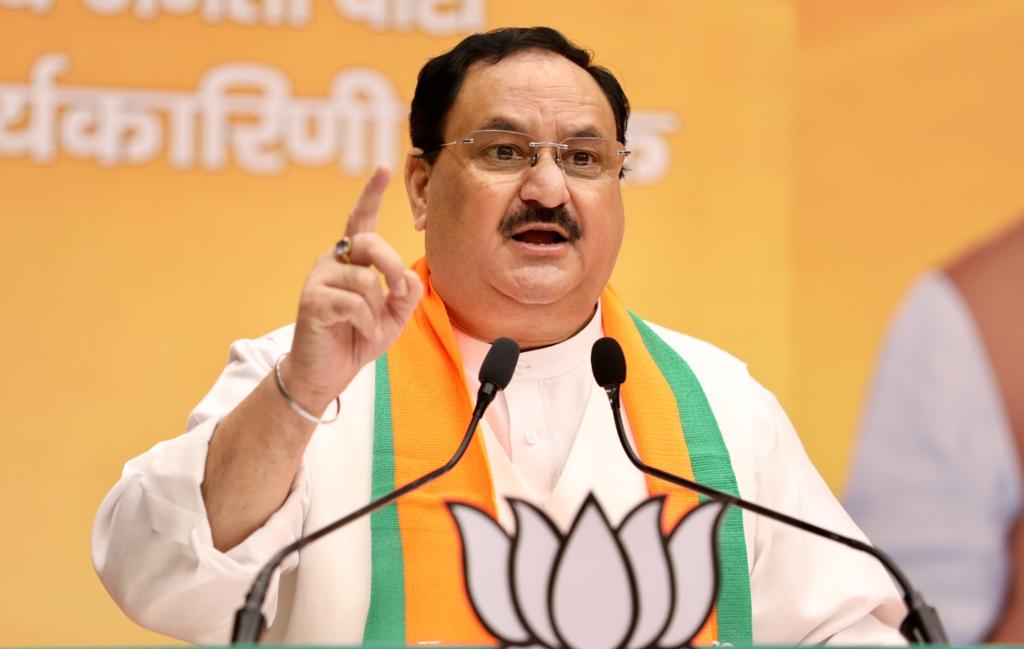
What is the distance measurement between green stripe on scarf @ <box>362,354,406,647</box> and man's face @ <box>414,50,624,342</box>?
0.32 meters

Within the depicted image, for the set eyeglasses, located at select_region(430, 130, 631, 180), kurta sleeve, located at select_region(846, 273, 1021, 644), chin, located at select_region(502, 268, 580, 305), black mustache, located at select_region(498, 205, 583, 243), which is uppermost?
eyeglasses, located at select_region(430, 130, 631, 180)

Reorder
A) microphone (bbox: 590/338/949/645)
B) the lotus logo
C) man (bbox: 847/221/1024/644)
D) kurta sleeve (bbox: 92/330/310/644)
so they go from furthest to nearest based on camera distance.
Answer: man (bbox: 847/221/1024/644) → kurta sleeve (bbox: 92/330/310/644) → microphone (bbox: 590/338/949/645) → the lotus logo

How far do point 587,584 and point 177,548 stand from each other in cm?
75

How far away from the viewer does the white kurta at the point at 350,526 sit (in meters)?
1.77

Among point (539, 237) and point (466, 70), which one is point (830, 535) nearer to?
point (539, 237)

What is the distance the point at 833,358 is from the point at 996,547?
0.65 meters

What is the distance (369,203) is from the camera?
1.62 metres

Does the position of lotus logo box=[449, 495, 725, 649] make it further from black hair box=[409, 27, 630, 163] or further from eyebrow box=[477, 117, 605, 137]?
black hair box=[409, 27, 630, 163]

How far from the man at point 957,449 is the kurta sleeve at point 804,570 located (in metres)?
1.10

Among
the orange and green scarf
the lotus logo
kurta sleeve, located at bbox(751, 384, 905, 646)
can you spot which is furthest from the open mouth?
the lotus logo

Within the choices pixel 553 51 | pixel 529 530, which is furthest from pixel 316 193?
pixel 529 530

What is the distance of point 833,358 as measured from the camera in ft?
11.4

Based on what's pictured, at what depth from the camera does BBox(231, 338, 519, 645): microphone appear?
130 centimetres

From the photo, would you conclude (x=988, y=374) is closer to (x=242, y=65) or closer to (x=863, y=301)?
(x=863, y=301)
